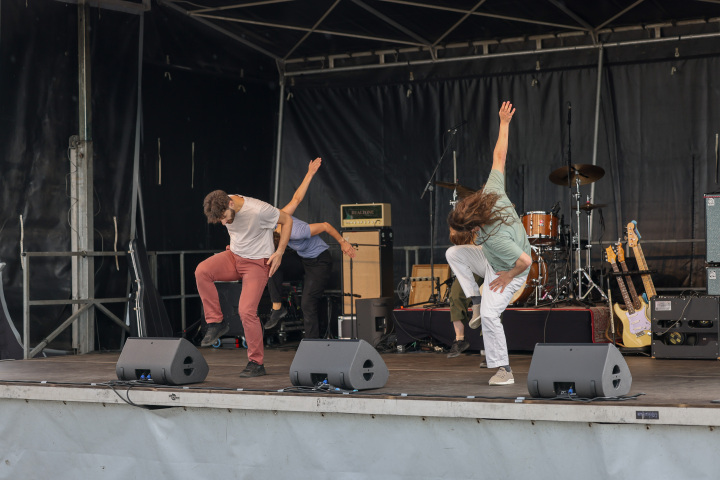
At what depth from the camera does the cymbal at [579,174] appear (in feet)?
30.4

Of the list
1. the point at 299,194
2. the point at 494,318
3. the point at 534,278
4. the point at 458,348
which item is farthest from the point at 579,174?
the point at 494,318

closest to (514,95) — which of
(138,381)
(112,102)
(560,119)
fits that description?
(560,119)

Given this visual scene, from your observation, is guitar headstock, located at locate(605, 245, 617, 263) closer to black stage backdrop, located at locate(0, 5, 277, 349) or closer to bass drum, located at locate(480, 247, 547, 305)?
bass drum, located at locate(480, 247, 547, 305)

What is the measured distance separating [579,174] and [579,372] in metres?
4.67

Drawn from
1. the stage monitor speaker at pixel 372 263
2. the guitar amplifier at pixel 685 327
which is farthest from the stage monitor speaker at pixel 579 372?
the stage monitor speaker at pixel 372 263

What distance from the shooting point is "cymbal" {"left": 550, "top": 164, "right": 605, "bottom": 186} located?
30.4 feet

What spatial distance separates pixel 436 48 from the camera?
11305 mm

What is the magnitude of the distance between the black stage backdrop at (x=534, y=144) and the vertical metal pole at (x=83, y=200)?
322 centimetres

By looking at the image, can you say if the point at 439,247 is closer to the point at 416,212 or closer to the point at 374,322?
the point at 416,212

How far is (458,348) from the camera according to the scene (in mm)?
8422

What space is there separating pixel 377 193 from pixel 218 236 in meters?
2.11

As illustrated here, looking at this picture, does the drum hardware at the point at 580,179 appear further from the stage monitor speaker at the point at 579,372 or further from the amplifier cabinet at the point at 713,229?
the stage monitor speaker at the point at 579,372

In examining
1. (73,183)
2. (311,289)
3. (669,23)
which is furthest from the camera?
(669,23)

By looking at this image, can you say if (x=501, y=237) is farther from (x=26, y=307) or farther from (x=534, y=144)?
(x=534, y=144)
